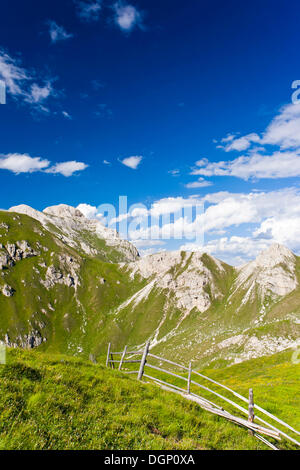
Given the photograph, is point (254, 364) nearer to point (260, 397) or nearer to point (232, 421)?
point (260, 397)

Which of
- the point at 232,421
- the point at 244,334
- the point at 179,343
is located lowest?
the point at 179,343

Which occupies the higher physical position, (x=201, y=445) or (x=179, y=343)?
(x=201, y=445)

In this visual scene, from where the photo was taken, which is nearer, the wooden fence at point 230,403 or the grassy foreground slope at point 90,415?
the grassy foreground slope at point 90,415

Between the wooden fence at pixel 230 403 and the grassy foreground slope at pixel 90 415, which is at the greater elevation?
the grassy foreground slope at pixel 90 415

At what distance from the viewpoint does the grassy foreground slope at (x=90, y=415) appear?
711 cm

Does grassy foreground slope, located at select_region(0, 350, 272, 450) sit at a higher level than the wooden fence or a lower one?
higher

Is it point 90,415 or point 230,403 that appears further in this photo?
point 230,403

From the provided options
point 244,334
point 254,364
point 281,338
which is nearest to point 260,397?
point 254,364

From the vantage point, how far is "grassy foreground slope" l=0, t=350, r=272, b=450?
23.3ft

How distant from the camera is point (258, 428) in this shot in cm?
1139

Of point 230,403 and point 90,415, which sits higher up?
point 90,415

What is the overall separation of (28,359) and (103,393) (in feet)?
12.7

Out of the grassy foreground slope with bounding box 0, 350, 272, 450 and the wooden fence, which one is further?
the wooden fence

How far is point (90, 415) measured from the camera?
8.48 m
